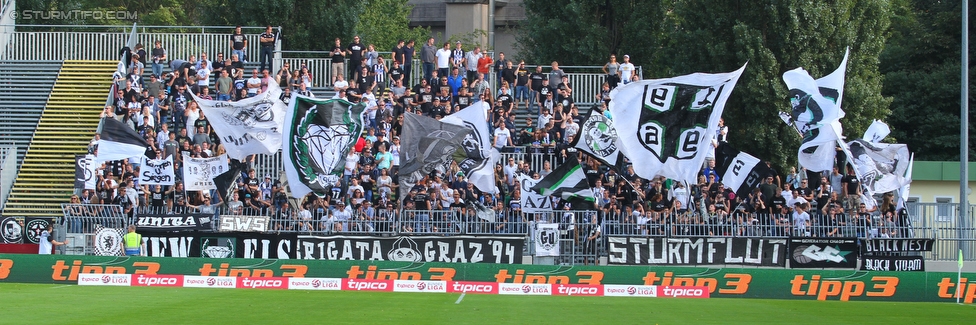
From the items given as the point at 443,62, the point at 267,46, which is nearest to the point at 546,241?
the point at 443,62

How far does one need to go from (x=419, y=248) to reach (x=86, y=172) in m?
9.62

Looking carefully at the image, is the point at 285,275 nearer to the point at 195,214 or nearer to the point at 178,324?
the point at 195,214

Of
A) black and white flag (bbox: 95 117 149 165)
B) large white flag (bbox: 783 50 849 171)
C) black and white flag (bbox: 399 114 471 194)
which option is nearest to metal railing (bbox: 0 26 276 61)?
black and white flag (bbox: 95 117 149 165)

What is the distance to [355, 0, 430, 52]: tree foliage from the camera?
5812 centimetres

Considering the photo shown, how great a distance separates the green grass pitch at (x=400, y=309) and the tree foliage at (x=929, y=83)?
27.5m

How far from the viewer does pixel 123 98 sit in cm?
3556

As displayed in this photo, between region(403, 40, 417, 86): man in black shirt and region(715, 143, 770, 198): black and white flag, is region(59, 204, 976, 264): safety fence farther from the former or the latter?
region(403, 40, 417, 86): man in black shirt

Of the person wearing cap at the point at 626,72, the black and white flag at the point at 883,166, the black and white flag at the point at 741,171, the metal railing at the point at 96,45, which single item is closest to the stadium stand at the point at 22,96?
the metal railing at the point at 96,45

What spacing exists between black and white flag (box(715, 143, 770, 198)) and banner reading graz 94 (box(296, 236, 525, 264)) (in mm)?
5658

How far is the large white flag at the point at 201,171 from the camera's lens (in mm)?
29969

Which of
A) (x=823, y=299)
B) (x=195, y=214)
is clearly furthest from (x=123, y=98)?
(x=823, y=299)

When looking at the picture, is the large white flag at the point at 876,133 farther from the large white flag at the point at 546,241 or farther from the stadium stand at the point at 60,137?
the stadium stand at the point at 60,137

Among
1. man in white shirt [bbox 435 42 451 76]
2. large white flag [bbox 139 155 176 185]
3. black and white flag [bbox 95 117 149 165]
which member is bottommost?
large white flag [bbox 139 155 176 185]

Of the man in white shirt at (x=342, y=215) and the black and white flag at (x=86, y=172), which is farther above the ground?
the black and white flag at (x=86, y=172)
